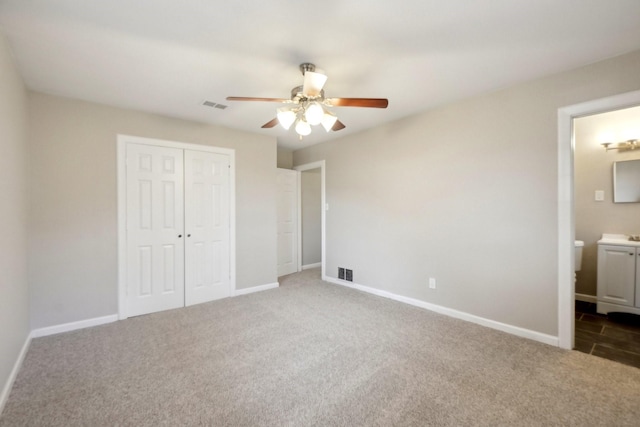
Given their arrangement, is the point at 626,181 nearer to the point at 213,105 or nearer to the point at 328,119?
the point at 328,119

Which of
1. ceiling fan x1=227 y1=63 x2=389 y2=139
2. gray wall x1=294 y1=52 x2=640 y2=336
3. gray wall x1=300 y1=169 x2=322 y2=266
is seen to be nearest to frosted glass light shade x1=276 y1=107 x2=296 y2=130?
ceiling fan x1=227 y1=63 x2=389 y2=139

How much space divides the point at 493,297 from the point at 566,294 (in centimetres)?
60

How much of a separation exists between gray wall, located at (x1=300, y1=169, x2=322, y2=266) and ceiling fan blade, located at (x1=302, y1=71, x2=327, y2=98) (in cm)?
367

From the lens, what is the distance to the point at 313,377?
6.83 feet

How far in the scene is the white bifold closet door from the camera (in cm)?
333

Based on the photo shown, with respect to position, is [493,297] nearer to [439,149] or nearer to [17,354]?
[439,149]

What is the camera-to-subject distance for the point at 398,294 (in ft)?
12.5

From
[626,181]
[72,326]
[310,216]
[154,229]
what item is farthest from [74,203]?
[626,181]

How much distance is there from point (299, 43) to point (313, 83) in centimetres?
33

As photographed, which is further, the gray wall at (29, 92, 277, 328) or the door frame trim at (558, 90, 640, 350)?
the gray wall at (29, 92, 277, 328)

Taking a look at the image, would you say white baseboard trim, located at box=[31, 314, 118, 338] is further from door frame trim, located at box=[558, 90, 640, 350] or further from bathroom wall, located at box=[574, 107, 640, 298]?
bathroom wall, located at box=[574, 107, 640, 298]

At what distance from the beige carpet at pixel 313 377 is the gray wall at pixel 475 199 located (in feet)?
1.61

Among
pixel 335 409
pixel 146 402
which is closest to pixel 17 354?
pixel 146 402

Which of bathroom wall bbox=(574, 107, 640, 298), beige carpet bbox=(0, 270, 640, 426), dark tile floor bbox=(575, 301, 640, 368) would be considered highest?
bathroom wall bbox=(574, 107, 640, 298)
